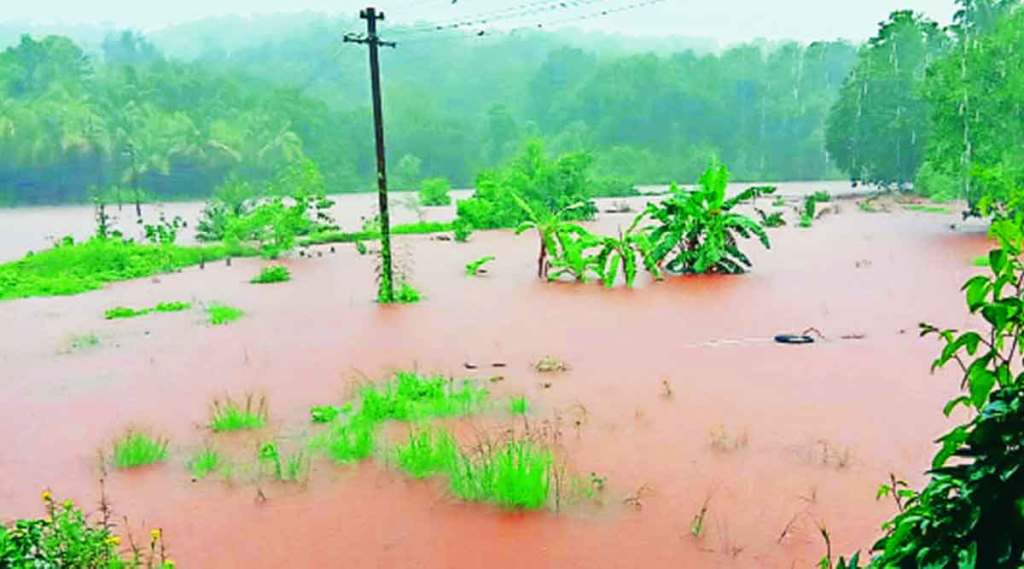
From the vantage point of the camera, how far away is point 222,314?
9.86 metres

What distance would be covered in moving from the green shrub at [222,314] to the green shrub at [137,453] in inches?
182

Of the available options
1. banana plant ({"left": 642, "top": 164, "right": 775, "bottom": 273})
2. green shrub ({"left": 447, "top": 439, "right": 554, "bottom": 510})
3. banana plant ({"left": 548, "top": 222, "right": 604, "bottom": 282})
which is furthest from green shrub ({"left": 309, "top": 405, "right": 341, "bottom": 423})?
banana plant ({"left": 642, "top": 164, "right": 775, "bottom": 273})

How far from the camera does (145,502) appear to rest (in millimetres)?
4410

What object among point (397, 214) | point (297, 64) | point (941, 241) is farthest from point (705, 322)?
point (297, 64)

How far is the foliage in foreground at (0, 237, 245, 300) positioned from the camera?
1264 centimetres

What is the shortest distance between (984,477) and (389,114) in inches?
2183

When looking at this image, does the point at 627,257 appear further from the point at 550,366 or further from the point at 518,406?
the point at 518,406

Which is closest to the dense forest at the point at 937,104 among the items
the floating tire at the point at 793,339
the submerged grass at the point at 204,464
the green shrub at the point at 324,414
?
the floating tire at the point at 793,339

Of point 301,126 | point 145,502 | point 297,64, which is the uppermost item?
point 297,64

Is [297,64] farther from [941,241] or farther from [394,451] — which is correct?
[394,451]

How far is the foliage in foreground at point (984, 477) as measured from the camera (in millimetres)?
1448

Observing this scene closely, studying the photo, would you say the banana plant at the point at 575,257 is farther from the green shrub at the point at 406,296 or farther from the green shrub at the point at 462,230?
the green shrub at the point at 462,230

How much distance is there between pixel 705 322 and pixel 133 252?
983 centimetres

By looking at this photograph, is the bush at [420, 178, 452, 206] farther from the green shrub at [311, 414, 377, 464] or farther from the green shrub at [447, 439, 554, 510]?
the green shrub at [447, 439, 554, 510]
